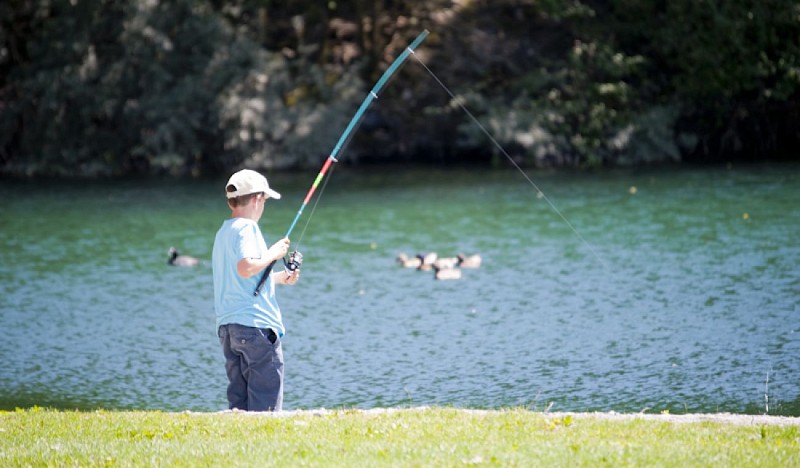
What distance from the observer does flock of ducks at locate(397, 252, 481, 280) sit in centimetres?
1750

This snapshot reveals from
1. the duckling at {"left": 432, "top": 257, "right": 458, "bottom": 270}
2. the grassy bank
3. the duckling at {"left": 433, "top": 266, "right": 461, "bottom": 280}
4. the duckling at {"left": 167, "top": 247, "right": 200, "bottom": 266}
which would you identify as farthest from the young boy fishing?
the duckling at {"left": 167, "top": 247, "right": 200, "bottom": 266}

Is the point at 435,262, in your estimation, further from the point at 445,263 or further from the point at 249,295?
the point at 249,295

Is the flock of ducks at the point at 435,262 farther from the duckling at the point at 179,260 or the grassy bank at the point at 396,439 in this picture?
the grassy bank at the point at 396,439

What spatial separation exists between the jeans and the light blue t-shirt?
6 cm

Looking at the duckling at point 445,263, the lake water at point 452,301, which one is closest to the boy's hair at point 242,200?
the lake water at point 452,301

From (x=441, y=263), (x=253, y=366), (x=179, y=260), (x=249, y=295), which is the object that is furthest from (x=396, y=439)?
(x=179, y=260)

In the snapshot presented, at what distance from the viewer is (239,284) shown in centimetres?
827

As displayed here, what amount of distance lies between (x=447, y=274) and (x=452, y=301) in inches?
60.7

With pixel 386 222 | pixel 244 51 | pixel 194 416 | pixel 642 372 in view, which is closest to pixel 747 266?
pixel 642 372

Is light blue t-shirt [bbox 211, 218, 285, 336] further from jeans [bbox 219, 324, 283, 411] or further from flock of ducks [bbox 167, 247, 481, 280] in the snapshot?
flock of ducks [bbox 167, 247, 481, 280]

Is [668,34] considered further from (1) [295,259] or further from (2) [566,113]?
(1) [295,259]

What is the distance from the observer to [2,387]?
39.7ft

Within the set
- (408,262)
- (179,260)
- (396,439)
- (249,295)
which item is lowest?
(179,260)

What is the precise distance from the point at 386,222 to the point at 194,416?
46.9ft
